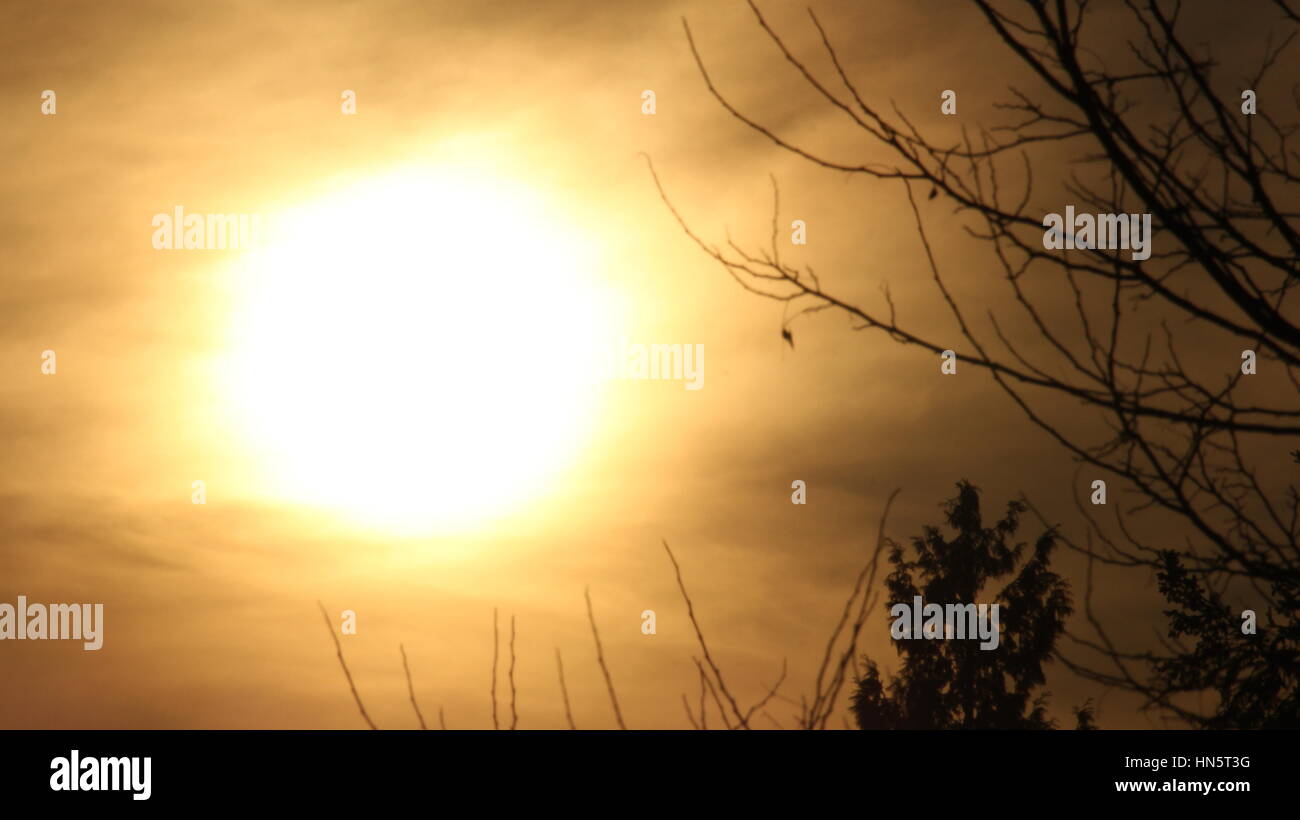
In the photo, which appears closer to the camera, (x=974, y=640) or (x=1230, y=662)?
(x=1230, y=662)

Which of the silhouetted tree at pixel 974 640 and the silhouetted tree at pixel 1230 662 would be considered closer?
the silhouetted tree at pixel 1230 662

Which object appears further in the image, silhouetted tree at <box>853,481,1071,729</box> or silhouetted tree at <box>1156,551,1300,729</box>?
silhouetted tree at <box>853,481,1071,729</box>

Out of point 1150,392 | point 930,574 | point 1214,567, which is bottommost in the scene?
point 930,574

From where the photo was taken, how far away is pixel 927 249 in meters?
3.36
